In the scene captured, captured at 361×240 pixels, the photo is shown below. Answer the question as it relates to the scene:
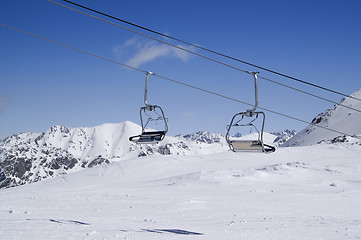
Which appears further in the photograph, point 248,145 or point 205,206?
point 205,206

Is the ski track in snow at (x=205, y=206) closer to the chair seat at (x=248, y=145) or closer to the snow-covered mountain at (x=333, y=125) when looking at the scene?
the chair seat at (x=248, y=145)

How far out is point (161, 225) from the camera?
1798 centimetres

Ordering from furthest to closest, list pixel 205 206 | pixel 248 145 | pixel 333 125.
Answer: pixel 333 125, pixel 205 206, pixel 248 145

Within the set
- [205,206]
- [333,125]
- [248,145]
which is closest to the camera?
[248,145]

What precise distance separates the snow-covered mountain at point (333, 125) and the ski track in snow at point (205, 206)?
58.4 m

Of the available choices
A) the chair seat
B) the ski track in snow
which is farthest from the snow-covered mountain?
the chair seat

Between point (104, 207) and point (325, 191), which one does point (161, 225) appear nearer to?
point (104, 207)

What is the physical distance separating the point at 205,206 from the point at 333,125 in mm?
103397

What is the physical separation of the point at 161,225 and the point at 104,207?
7.31 m

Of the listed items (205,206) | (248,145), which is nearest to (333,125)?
(205,206)

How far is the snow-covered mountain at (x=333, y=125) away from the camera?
105812 mm

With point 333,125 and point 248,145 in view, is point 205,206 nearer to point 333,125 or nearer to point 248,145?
point 248,145

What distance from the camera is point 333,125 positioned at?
117m

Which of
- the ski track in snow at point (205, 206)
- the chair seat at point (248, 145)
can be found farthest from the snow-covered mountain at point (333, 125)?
the chair seat at point (248, 145)
